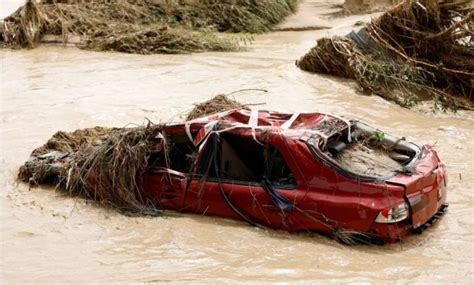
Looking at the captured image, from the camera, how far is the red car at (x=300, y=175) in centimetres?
702

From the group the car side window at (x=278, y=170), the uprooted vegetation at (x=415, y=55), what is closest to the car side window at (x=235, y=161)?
the car side window at (x=278, y=170)

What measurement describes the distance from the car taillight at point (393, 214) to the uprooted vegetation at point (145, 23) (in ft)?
42.6

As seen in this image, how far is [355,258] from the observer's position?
6980 millimetres

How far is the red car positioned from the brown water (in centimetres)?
22

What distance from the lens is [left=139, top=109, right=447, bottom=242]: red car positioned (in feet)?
23.0

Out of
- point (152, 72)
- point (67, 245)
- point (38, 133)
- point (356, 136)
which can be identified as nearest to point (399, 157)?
point (356, 136)

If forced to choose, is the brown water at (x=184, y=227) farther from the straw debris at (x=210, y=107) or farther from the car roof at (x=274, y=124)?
the straw debris at (x=210, y=107)

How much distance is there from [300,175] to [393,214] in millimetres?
1004

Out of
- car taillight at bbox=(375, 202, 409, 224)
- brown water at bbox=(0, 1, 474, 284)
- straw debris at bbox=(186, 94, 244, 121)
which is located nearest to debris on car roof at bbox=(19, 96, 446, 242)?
car taillight at bbox=(375, 202, 409, 224)

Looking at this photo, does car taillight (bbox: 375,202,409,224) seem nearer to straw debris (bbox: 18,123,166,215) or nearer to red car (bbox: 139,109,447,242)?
red car (bbox: 139,109,447,242)

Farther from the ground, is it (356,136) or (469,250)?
(356,136)

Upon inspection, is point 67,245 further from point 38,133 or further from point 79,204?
point 38,133

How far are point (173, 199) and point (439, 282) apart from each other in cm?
304

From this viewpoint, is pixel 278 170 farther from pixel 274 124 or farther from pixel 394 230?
pixel 394 230
